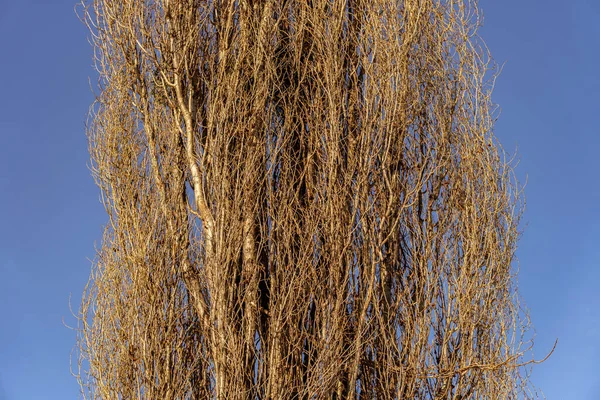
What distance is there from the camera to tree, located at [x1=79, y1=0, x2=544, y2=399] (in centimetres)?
676

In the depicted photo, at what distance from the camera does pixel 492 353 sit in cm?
718

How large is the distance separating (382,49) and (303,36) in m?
0.69

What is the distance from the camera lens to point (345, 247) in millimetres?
6918

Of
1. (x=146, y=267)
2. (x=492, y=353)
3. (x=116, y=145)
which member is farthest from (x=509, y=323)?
(x=116, y=145)

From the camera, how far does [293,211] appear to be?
705 cm

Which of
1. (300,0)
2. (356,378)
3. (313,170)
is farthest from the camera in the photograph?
(300,0)

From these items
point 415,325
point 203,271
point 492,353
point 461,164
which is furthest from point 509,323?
point 203,271

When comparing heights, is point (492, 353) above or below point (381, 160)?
below

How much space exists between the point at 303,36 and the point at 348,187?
1.46 metres

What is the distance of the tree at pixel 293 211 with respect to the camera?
6762 mm

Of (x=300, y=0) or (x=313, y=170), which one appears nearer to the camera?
(x=313, y=170)

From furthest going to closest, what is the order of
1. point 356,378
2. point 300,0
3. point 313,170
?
point 300,0 < point 313,170 < point 356,378

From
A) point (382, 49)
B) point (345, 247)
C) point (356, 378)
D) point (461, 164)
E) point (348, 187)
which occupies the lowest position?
point (356, 378)

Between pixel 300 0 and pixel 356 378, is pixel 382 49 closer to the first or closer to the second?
pixel 300 0
